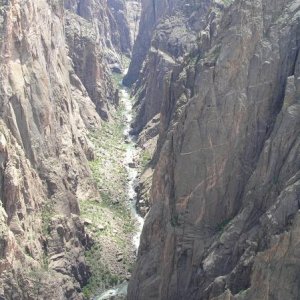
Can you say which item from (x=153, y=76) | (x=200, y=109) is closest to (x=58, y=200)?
(x=200, y=109)

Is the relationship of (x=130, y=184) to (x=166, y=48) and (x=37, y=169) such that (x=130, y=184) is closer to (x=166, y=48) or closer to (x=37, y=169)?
(x=37, y=169)

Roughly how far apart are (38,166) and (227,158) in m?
36.9

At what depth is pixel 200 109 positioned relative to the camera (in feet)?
267

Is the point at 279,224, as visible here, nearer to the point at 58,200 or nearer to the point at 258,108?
the point at 258,108

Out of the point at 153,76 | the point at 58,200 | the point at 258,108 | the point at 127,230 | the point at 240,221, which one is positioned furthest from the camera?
the point at 153,76

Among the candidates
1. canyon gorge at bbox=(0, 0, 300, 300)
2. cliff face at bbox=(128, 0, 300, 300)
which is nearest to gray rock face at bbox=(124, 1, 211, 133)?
canyon gorge at bbox=(0, 0, 300, 300)

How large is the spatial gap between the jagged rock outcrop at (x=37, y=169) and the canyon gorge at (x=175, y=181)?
0.71ft

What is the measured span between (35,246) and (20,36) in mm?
32361

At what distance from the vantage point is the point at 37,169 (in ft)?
346

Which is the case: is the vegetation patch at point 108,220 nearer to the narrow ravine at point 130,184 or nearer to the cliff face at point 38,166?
the narrow ravine at point 130,184

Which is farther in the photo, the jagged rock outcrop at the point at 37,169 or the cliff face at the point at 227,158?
the jagged rock outcrop at the point at 37,169

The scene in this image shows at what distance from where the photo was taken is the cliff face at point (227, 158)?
71000 millimetres

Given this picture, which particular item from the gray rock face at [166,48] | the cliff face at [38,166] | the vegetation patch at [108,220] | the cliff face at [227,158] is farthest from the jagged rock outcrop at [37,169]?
the gray rock face at [166,48]

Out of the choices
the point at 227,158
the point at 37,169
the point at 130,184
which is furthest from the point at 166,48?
the point at 227,158
